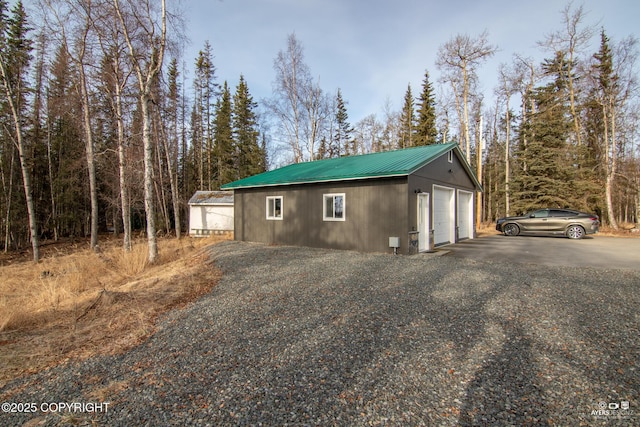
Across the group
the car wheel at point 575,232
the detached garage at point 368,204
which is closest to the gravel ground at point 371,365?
the detached garage at point 368,204

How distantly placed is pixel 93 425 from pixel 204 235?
57.6 feet

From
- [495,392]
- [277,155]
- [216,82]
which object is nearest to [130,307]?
[495,392]

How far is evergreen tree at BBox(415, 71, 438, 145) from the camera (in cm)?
2500

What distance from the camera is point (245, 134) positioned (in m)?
26.5

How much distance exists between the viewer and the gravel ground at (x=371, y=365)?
2.15m

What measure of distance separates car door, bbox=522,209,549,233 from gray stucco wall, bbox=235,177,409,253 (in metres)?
9.20

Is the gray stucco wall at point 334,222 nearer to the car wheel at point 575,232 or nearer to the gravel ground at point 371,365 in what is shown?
the gravel ground at point 371,365

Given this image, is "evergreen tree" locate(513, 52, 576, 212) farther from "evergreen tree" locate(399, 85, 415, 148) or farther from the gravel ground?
the gravel ground

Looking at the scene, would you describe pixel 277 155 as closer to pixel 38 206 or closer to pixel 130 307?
pixel 38 206

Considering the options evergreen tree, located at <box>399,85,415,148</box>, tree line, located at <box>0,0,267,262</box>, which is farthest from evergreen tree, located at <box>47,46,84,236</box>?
evergreen tree, located at <box>399,85,415,148</box>

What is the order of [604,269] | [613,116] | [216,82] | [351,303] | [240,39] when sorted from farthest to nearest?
[216,82]
[613,116]
[240,39]
[604,269]
[351,303]

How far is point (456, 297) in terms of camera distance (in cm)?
468

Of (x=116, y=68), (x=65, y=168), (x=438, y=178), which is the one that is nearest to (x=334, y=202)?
(x=438, y=178)

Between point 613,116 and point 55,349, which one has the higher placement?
point 613,116
